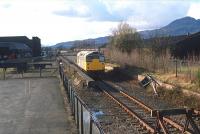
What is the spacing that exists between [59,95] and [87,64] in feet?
45.5

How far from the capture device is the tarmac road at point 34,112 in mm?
16594

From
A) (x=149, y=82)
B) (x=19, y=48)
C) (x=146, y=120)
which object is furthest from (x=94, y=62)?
(x=19, y=48)

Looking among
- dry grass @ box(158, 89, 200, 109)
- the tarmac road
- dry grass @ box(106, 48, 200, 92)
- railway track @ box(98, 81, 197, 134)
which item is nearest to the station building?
dry grass @ box(106, 48, 200, 92)

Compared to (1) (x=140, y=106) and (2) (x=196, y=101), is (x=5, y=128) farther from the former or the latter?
(2) (x=196, y=101)

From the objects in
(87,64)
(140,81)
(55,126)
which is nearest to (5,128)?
(55,126)

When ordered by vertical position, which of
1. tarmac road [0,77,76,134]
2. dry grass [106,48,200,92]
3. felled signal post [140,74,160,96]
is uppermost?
dry grass [106,48,200,92]

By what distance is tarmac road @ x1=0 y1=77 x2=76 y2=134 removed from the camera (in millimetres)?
16594

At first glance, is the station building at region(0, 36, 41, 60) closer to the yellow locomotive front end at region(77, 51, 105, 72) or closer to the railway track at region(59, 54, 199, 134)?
the yellow locomotive front end at region(77, 51, 105, 72)

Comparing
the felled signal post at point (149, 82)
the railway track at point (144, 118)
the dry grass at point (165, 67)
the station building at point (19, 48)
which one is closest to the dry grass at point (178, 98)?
the dry grass at point (165, 67)

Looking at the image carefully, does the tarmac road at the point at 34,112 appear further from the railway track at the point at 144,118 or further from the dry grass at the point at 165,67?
the dry grass at the point at 165,67

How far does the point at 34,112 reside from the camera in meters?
20.9

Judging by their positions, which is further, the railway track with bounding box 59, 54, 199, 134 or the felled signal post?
the felled signal post

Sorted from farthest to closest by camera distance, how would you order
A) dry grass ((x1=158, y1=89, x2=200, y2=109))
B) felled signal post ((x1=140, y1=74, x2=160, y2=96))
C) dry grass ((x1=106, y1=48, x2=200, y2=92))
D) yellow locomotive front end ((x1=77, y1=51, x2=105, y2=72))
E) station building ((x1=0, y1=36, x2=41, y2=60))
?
station building ((x1=0, y1=36, x2=41, y2=60)) < yellow locomotive front end ((x1=77, y1=51, x2=105, y2=72)) < felled signal post ((x1=140, y1=74, x2=160, y2=96)) < dry grass ((x1=106, y1=48, x2=200, y2=92)) < dry grass ((x1=158, y1=89, x2=200, y2=109))

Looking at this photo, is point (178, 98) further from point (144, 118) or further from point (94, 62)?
point (94, 62)
